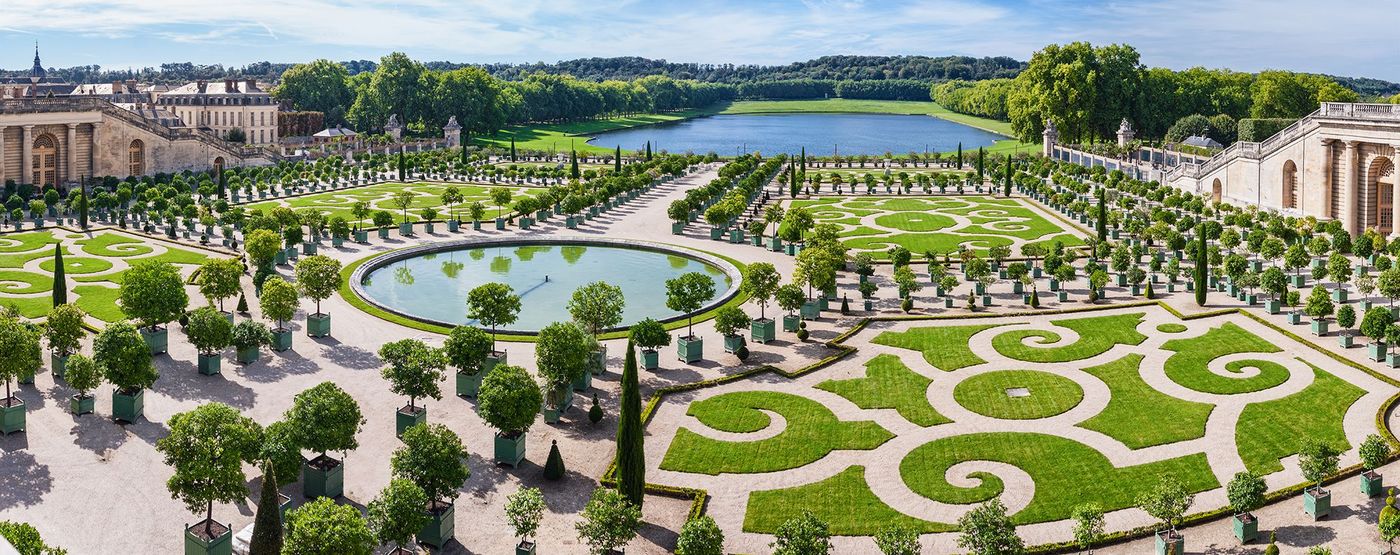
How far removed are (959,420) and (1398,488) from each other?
424 inches

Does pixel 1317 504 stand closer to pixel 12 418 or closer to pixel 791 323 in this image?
pixel 791 323

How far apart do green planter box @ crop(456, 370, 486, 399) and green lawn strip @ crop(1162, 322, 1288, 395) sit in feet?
72.8

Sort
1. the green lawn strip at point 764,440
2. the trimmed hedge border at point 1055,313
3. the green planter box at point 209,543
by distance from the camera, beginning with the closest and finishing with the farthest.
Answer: the green planter box at point 209,543 → the trimmed hedge border at point 1055,313 → the green lawn strip at point 764,440

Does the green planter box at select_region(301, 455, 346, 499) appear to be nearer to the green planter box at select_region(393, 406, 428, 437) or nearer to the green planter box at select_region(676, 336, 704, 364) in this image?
the green planter box at select_region(393, 406, 428, 437)

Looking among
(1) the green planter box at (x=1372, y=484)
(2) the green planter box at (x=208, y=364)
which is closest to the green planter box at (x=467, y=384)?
(2) the green planter box at (x=208, y=364)

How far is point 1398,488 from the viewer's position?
26391 mm

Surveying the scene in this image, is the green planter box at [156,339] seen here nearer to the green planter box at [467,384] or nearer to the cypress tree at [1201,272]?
the green planter box at [467,384]

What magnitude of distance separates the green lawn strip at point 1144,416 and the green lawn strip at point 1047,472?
1445 mm

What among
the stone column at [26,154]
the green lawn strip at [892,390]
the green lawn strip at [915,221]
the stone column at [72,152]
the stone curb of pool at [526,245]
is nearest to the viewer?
the green lawn strip at [892,390]

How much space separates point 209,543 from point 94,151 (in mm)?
77024

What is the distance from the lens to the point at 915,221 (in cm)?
7481

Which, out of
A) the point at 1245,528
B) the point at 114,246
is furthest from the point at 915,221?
the point at 1245,528

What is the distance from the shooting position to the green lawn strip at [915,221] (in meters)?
71.9

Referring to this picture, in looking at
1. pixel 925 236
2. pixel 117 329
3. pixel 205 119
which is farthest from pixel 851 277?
pixel 205 119
